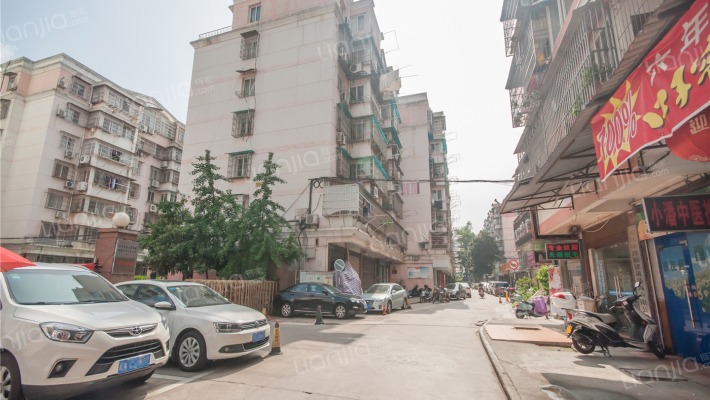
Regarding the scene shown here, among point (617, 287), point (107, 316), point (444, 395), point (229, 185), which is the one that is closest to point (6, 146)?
point (229, 185)

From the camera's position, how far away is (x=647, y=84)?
3.45 m

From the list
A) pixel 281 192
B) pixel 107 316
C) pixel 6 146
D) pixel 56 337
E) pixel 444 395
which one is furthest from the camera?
pixel 6 146

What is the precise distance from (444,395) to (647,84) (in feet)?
13.7

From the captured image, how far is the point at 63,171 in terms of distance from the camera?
2752 centimetres

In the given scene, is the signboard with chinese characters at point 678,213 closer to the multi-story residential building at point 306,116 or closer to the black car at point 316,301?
the black car at point 316,301

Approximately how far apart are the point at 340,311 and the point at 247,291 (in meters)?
3.67

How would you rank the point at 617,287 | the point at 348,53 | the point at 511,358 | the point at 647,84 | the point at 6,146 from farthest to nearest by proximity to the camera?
the point at 6,146 → the point at 348,53 → the point at 617,287 → the point at 511,358 → the point at 647,84

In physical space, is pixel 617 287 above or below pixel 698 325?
above

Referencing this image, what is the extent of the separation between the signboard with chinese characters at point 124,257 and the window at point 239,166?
1074 centimetres

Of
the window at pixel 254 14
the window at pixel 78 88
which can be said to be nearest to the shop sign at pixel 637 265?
the window at pixel 254 14

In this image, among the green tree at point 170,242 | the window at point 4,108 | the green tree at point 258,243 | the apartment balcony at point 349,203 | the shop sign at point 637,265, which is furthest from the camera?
the window at point 4,108

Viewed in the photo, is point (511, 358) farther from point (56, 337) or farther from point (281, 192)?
point (281, 192)

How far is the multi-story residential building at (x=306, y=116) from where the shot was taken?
754 inches

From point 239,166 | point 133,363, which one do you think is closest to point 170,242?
point 239,166
